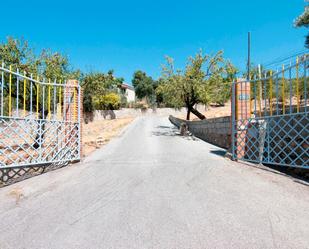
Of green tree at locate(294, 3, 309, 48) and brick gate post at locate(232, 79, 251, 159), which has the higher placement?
green tree at locate(294, 3, 309, 48)

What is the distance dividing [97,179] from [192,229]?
2.88m

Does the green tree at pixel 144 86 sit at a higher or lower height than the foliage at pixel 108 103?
higher

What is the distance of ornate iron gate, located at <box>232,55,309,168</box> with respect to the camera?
15.0 feet

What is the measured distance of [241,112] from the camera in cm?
609

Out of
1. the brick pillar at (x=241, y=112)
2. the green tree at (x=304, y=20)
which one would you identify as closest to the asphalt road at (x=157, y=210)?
the brick pillar at (x=241, y=112)

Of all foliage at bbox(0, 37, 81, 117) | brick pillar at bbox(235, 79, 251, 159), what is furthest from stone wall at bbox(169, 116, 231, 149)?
foliage at bbox(0, 37, 81, 117)

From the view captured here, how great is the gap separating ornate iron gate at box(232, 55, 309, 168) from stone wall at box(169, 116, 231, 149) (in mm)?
1490

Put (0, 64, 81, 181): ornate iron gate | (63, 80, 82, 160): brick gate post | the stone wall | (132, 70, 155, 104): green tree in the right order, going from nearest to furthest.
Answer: (0, 64, 81, 181): ornate iron gate, (63, 80, 82, 160): brick gate post, the stone wall, (132, 70, 155, 104): green tree

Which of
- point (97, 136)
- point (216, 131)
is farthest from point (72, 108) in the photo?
point (97, 136)

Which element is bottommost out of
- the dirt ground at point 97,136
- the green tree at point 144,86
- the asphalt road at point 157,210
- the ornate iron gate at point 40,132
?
the asphalt road at point 157,210

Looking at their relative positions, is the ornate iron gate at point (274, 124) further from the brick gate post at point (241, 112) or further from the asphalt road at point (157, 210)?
the asphalt road at point (157, 210)

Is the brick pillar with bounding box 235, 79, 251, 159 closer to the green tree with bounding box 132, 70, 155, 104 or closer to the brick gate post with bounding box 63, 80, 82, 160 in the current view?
the brick gate post with bounding box 63, 80, 82, 160

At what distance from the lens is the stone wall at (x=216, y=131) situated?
351 inches

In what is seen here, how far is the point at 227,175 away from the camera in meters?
4.81
